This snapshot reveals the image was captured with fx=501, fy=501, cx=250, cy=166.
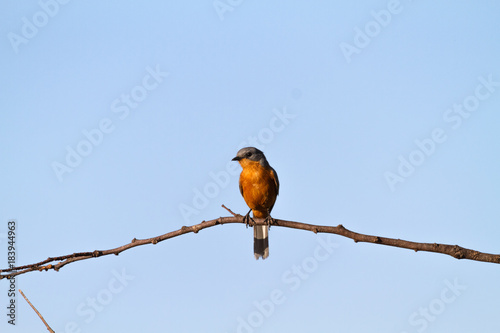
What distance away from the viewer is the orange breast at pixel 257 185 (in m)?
6.83

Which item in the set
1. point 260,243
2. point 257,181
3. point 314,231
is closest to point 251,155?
point 257,181

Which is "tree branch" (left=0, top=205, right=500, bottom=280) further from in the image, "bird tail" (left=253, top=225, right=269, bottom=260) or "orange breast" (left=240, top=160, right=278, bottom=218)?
"bird tail" (left=253, top=225, right=269, bottom=260)

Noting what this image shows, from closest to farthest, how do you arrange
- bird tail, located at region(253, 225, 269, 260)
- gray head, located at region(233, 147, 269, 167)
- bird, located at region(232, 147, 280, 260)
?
1. gray head, located at region(233, 147, 269, 167)
2. bird, located at region(232, 147, 280, 260)
3. bird tail, located at region(253, 225, 269, 260)

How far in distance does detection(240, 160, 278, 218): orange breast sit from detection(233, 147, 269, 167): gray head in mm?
66

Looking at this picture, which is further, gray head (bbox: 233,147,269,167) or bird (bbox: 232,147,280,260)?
bird (bbox: 232,147,280,260)

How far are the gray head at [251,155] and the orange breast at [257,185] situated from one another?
0.07m

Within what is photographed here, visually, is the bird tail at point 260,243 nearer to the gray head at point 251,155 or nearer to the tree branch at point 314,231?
the gray head at point 251,155

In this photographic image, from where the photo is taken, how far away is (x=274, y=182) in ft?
23.0

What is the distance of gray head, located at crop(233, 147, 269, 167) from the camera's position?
21.9ft

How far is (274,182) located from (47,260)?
173 inches

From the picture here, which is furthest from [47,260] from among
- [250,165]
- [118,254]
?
[250,165]

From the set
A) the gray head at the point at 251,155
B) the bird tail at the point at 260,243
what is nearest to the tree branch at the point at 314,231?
the gray head at the point at 251,155

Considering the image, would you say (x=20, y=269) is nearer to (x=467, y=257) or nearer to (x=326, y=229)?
(x=326, y=229)

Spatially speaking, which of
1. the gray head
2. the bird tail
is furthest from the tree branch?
the bird tail
